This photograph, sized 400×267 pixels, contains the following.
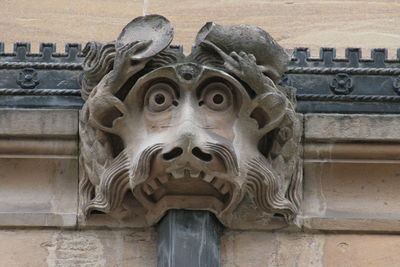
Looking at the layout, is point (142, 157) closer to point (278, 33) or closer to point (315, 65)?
point (315, 65)

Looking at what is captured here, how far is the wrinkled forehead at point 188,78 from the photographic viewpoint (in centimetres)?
758

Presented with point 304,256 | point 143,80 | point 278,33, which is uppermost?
point 278,33

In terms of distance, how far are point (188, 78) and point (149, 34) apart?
27cm

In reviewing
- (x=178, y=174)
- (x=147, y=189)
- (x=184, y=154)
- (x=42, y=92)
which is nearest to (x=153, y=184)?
(x=147, y=189)

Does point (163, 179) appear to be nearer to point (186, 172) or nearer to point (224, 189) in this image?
point (186, 172)

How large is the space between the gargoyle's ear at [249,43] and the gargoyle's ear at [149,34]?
14 centimetres

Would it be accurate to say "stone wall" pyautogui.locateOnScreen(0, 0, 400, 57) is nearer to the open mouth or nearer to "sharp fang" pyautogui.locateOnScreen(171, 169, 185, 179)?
the open mouth

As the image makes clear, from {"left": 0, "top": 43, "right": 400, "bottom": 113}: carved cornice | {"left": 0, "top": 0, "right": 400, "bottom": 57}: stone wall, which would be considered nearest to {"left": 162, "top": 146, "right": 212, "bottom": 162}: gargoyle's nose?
{"left": 0, "top": 43, "right": 400, "bottom": 113}: carved cornice

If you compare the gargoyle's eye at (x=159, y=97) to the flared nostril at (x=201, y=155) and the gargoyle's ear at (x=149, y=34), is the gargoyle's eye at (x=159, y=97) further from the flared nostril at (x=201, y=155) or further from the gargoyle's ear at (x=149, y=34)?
the flared nostril at (x=201, y=155)

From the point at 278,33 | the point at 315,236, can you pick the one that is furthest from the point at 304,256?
the point at 278,33

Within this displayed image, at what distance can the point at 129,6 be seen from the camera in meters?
9.41

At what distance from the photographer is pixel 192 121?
745 cm

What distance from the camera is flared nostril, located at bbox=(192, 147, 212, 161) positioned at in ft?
24.1

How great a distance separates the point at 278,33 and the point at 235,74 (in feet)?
5.02
